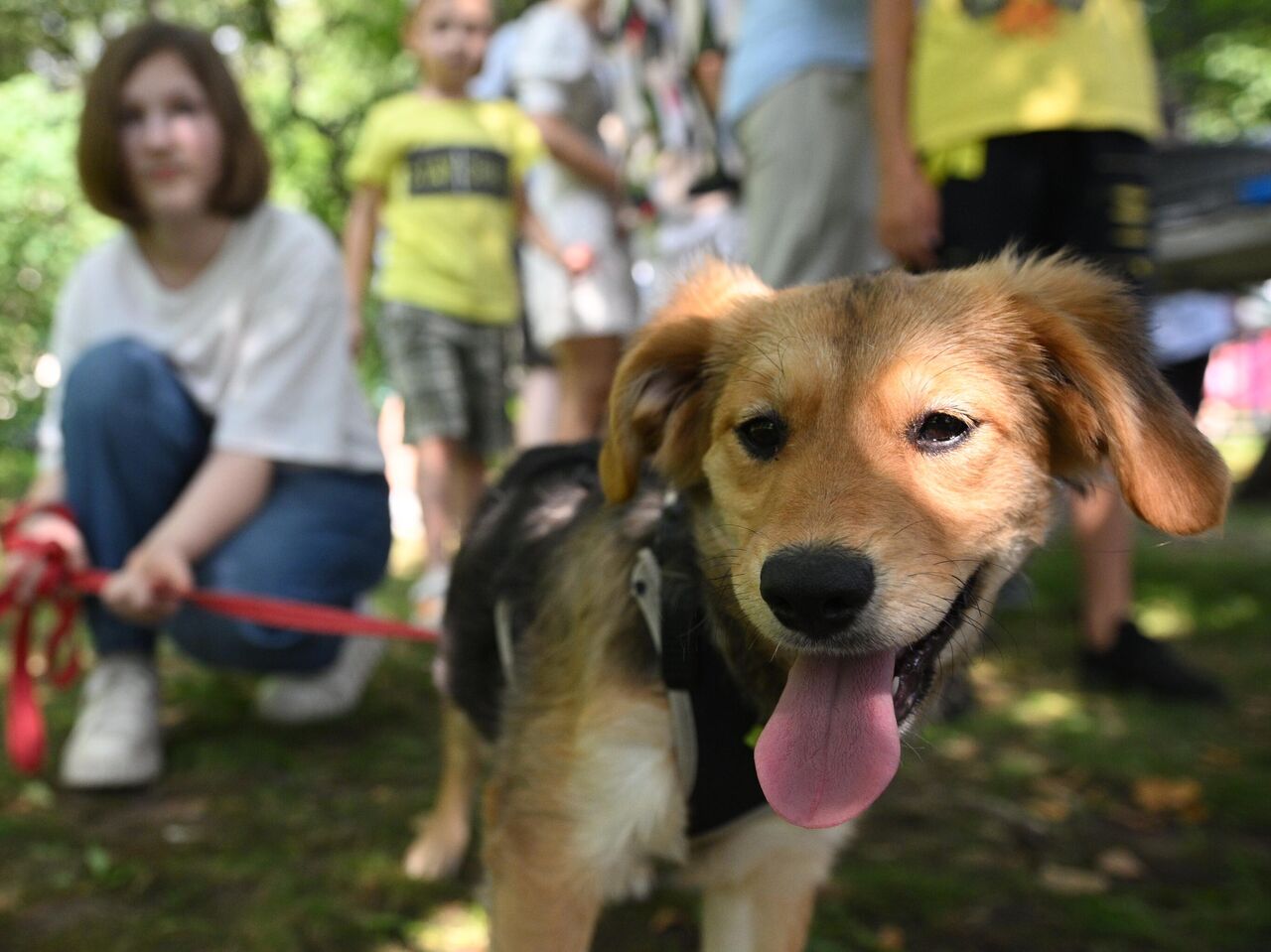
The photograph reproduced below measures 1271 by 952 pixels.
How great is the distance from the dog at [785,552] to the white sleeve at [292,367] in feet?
5.08

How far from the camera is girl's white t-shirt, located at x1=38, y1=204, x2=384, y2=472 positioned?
10.9 feet

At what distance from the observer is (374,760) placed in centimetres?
331

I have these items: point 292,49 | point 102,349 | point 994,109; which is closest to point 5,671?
point 102,349

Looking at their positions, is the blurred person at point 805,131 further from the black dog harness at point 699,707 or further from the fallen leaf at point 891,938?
the fallen leaf at point 891,938

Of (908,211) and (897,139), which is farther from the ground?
(897,139)

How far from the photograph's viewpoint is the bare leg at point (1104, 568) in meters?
4.00

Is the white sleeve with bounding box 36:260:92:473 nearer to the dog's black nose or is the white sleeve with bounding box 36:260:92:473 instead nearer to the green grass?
the green grass

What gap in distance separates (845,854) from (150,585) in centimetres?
207

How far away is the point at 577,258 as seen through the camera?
4590 millimetres

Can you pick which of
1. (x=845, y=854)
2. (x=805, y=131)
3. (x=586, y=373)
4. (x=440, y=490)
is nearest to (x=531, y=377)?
(x=440, y=490)

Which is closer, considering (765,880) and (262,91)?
(765,880)

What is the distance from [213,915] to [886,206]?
2.59 meters

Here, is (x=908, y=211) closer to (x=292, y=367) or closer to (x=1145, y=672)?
(x=292, y=367)

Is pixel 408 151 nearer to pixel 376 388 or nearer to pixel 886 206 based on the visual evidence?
pixel 886 206
